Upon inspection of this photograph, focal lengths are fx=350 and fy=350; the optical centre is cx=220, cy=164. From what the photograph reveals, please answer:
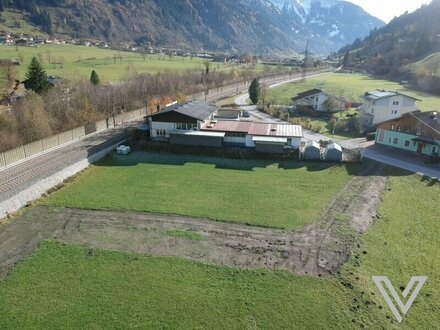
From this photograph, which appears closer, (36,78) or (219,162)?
(219,162)

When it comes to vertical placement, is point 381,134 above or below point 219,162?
above

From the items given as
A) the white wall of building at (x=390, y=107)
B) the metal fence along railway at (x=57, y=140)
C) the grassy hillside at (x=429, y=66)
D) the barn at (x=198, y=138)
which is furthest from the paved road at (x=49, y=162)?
the grassy hillside at (x=429, y=66)

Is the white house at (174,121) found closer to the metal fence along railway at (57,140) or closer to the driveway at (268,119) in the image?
the metal fence along railway at (57,140)

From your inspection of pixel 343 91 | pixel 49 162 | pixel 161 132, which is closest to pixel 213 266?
pixel 49 162

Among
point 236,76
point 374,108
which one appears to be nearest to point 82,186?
point 374,108

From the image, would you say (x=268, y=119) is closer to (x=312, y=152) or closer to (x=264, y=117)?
(x=264, y=117)

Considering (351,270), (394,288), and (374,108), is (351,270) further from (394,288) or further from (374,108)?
(374,108)

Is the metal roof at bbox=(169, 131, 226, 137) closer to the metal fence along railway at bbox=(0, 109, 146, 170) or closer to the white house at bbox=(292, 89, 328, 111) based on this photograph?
the metal fence along railway at bbox=(0, 109, 146, 170)
